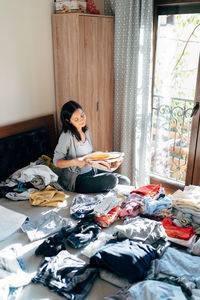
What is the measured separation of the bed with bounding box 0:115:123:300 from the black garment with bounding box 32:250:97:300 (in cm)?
5

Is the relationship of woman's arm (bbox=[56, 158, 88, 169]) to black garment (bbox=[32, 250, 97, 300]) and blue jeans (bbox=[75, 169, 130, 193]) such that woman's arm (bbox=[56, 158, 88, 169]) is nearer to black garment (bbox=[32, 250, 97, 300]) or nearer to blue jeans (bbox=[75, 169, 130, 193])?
blue jeans (bbox=[75, 169, 130, 193])

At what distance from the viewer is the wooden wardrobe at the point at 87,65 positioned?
A: 309 cm

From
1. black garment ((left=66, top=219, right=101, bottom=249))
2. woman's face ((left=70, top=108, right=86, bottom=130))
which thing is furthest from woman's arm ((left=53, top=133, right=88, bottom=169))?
black garment ((left=66, top=219, right=101, bottom=249))

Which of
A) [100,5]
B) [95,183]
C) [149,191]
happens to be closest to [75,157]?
[95,183]

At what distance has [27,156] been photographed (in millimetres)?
3104

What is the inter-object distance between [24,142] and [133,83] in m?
1.33

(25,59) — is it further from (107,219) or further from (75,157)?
(107,219)

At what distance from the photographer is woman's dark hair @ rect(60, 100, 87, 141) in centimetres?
283

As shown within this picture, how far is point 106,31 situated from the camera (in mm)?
Result: 3324

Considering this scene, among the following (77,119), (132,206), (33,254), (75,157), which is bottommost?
(33,254)

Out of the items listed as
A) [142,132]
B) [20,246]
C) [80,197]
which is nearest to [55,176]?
[80,197]

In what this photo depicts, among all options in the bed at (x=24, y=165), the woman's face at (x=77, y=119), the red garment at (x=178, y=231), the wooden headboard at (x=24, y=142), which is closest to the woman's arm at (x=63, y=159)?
the woman's face at (x=77, y=119)

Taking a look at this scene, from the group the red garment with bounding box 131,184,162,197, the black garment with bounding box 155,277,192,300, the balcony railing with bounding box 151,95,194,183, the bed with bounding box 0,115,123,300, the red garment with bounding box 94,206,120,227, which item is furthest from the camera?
the balcony railing with bounding box 151,95,194,183

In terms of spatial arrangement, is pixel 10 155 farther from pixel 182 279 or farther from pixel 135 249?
pixel 182 279
